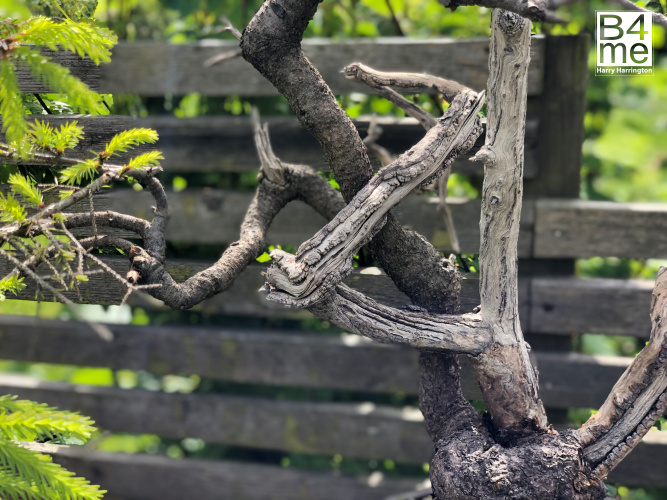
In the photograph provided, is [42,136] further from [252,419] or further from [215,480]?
[215,480]

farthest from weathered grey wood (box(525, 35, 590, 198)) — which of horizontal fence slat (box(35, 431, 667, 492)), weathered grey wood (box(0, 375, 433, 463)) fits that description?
horizontal fence slat (box(35, 431, 667, 492))

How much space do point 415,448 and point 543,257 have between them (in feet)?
2.32

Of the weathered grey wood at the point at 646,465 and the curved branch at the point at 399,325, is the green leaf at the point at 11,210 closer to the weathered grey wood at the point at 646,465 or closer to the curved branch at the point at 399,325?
the curved branch at the point at 399,325

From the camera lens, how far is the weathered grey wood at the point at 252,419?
Answer: 168cm

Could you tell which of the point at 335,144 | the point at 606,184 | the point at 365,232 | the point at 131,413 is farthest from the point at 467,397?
the point at 606,184

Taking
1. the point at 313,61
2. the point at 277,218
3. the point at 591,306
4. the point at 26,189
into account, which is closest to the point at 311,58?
the point at 313,61

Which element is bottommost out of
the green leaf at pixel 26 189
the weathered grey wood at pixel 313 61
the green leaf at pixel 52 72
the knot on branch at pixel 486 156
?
the green leaf at pixel 26 189

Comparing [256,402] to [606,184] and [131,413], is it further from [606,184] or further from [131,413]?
[606,184]

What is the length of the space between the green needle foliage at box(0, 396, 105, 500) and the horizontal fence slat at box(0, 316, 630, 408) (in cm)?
96

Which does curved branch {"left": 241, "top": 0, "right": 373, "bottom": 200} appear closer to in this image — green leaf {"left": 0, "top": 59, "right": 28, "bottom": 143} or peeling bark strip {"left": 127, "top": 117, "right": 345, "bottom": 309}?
peeling bark strip {"left": 127, "top": 117, "right": 345, "bottom": 309}

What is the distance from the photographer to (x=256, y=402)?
5.73ft

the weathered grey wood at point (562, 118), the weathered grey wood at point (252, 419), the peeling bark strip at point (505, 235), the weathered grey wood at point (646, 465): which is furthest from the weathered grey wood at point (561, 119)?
the peeling bark strip at point (505, 235)

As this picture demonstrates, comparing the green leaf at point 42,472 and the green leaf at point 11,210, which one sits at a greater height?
the green leaf at point 11,210

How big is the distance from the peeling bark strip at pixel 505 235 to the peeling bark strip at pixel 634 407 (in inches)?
3.6
